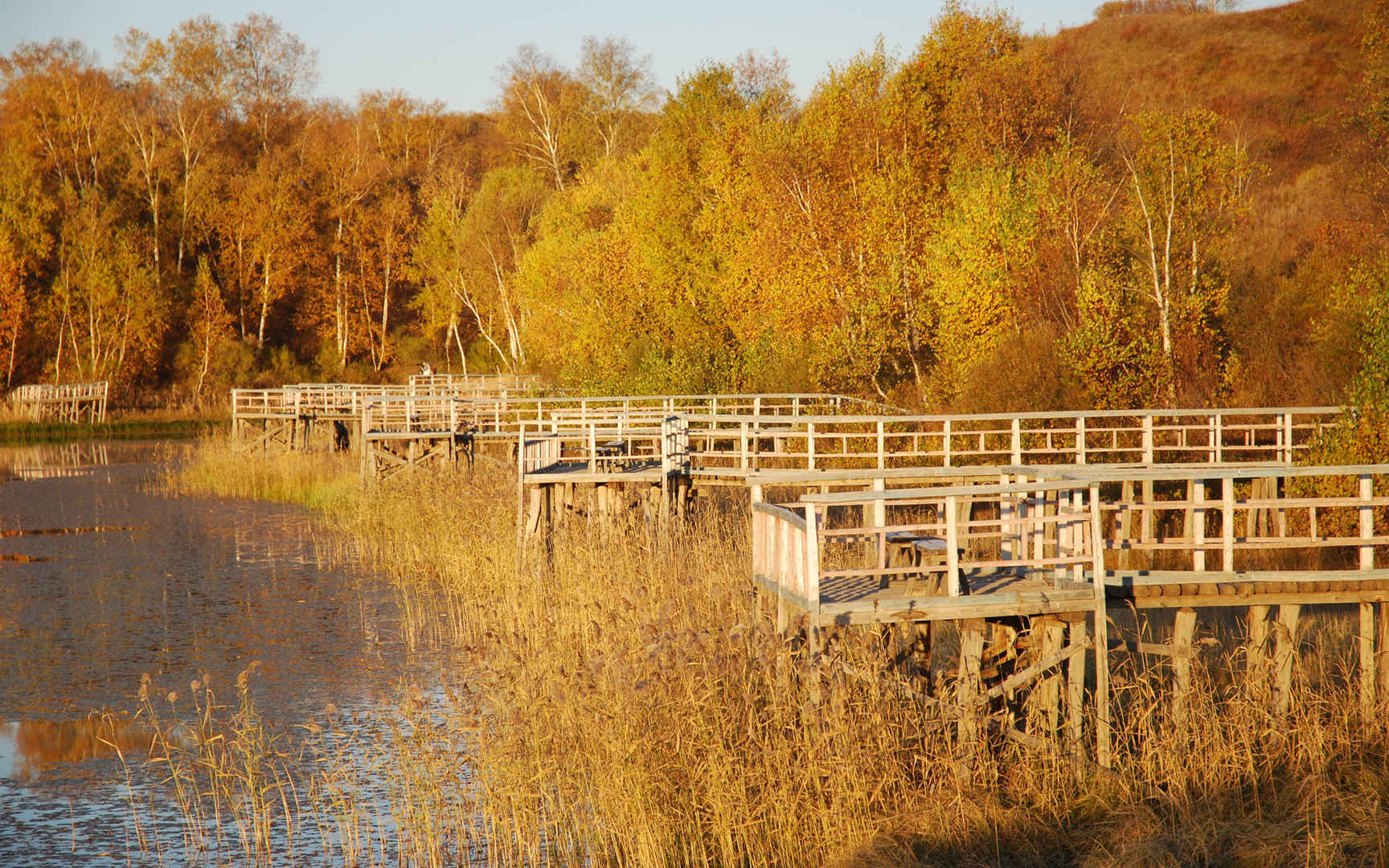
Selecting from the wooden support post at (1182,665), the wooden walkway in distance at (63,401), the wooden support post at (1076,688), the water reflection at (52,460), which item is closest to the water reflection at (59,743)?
the wooden support post at (1076,688)

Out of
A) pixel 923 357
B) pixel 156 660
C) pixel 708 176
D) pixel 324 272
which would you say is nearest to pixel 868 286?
pixel 923 357

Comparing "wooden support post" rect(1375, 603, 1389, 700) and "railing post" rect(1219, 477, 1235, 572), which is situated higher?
"railing post" rect(1219, 477, 1235, 572)

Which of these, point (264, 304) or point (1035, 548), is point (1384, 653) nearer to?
point (1035, 548)

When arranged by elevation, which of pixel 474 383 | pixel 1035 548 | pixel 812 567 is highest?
pixel 474 383

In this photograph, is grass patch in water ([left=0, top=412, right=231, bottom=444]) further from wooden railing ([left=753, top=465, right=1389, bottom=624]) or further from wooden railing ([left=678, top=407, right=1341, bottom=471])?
wooden railing ([left=753, top=465, right=1389, bottom=624])

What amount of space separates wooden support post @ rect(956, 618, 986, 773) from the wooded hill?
11498 millimetres

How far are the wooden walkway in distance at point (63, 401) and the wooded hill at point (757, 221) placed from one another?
2418 mm

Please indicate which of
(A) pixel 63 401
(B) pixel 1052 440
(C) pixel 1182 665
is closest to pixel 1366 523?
(C) pixel 1182 665

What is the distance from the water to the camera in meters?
10.0

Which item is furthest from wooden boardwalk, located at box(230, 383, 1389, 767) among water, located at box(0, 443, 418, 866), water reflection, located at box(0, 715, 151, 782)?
water reflection, located at box(0, 715, 151, 782)

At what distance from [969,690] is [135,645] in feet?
33.7

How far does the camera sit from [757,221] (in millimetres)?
37500

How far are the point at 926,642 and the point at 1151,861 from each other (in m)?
3.43

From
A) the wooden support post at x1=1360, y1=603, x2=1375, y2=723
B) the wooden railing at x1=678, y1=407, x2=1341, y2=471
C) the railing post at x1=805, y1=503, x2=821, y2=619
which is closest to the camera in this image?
the railing post at x1=805, y1=503, x2=821, y2=619
